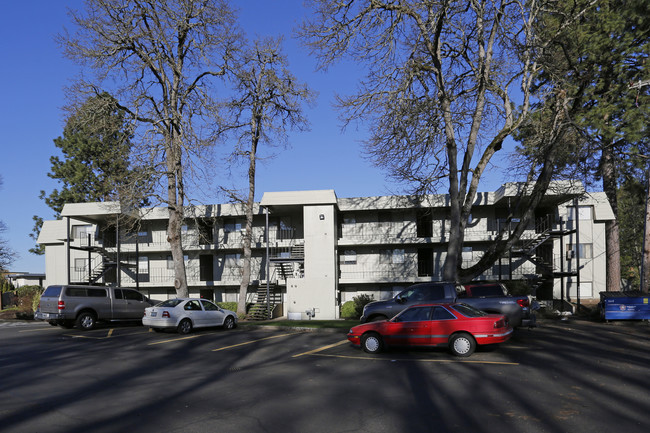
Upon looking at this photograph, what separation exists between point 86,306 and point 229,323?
240 inches

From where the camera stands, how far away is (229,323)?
2180cm

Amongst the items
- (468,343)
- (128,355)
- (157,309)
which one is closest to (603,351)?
(468,343)

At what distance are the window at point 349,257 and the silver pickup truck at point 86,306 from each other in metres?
15.1

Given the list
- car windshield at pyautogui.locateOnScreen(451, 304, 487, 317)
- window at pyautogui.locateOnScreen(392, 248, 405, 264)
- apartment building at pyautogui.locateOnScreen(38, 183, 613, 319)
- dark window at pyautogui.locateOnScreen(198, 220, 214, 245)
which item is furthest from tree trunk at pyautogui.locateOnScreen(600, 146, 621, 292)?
dark window at pyautogui.locateOnScreen(198, 220, 214, 245)

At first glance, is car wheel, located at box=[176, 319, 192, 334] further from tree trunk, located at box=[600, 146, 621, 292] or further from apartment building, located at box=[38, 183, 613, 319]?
tree trunk, located at box=[600, 146, 621, 292]

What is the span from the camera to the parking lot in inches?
291

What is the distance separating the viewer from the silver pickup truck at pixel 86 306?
2097 cm

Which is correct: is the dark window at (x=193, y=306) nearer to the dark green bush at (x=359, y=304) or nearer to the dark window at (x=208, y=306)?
the dark window at (x=208, y=306)

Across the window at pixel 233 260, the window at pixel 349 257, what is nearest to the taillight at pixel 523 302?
the window at pixel 349 257

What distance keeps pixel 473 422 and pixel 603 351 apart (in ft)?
26.2

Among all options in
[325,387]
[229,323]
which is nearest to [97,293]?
[229,323]

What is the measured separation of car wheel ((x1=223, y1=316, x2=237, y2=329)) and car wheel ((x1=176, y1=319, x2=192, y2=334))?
75.6 inches

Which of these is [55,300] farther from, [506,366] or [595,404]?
[595,404]

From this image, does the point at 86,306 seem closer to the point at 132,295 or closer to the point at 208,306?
the point at 132,295
